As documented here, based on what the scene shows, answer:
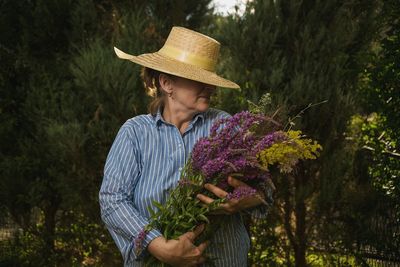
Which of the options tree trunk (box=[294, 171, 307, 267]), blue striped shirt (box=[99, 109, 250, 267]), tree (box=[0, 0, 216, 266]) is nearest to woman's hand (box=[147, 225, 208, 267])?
blue striped shirt (box=[99, 109, 250, 267])

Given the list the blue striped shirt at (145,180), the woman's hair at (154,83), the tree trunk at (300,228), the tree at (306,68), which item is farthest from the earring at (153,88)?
the tree trunk at (300,228)

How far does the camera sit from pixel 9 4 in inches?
216

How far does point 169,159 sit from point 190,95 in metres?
0.35

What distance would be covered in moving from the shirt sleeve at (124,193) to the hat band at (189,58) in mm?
455

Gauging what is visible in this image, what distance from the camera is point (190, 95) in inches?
104

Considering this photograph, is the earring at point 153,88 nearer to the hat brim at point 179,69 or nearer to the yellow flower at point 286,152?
the hat brim at point 179,69

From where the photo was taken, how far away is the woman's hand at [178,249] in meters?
2.26

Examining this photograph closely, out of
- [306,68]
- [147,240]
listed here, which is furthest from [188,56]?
[306,68]

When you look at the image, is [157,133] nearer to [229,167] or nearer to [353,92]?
[229,167]

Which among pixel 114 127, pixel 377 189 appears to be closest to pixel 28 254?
pixel 114 127

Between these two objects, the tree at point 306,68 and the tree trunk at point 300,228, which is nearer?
the tree at point 306,68

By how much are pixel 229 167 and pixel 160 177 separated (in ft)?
1.45

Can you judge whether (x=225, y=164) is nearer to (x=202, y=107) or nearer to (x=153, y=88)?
(x=202, y=107)

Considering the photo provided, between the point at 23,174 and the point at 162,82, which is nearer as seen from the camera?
the point at 162,82
